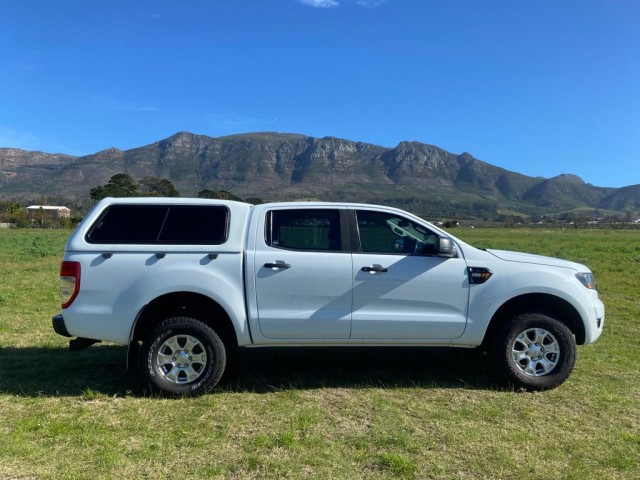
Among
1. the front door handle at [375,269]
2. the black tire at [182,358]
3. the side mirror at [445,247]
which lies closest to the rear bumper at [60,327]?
the black tire at [182,358]

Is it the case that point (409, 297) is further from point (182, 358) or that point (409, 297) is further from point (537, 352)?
point (182, 358)

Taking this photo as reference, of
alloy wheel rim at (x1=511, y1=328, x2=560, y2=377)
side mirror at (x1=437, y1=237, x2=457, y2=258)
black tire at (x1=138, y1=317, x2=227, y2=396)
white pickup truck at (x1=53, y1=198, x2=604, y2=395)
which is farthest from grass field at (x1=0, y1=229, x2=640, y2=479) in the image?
side mirror at (x1=437, y1=237, x2=457, y2=258)

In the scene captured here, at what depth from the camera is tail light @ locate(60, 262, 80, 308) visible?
4.86 metres

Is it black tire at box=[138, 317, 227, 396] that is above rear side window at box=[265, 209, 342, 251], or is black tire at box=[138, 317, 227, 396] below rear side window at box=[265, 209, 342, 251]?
Answer: below

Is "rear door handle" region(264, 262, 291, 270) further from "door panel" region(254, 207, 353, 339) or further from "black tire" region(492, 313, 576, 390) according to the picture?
"black tire" region(492, 313, 576, 390)

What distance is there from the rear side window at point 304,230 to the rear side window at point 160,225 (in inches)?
19.3

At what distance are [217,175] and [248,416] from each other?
7285 inches

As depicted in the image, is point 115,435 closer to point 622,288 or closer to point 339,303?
point 339,303

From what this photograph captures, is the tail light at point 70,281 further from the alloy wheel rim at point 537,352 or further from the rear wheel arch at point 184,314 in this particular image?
the alloy wheel rim at point 537,352

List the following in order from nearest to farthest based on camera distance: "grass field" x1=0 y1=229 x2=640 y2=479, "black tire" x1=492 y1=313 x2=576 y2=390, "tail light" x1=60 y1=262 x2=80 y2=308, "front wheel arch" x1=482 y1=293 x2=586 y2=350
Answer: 1. "grass field" x1=0 y1=229 x2=640 y2=479
2. "tail light" x1=60 y1=262 x2=80 y2=308
3. "black tire" x1=492 y1=313 x2=576 y2=390
4. "front wheel arch" x1=482 y1=293 x2=586 y2=350

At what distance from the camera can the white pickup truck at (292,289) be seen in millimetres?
4902

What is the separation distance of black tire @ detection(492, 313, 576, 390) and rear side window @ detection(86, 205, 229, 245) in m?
3.02

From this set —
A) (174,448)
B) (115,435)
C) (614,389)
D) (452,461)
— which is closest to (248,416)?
(174,448)

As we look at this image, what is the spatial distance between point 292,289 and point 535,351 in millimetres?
2569
